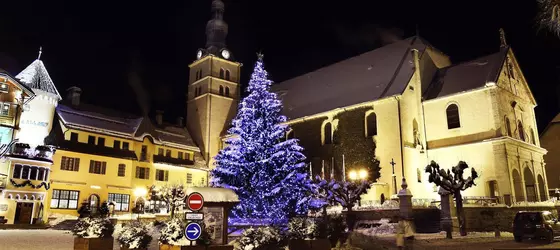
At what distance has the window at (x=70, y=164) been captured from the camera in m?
35.1

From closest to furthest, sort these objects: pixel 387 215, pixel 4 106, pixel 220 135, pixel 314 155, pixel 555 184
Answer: pixel 387 215 → pixel 4 106 → pixel 314 155 → pixel 555 184 → pixel 220 135

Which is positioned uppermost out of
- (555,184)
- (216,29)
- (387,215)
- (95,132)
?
(216,29)

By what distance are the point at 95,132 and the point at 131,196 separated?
6.63 metres

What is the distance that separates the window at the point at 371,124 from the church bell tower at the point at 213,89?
61.5ft

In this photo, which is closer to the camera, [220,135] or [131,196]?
[131,196]

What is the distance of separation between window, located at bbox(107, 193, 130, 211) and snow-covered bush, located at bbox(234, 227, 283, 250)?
92.0 ft

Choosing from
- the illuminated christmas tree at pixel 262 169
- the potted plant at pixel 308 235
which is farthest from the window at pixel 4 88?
Answer: the potted plant at pixel 308 235

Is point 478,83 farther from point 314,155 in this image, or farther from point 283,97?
point 283,97

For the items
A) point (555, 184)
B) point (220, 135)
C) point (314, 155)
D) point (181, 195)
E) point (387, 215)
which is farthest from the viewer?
point (220, 135)

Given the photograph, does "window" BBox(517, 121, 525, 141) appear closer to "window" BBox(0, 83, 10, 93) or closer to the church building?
the church building

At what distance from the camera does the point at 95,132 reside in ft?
125

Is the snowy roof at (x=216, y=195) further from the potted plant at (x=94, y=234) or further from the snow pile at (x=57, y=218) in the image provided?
the snow pile at (x=57, y=218)

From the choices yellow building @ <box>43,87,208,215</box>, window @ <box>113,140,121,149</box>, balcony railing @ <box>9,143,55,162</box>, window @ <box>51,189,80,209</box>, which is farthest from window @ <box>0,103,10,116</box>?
window @ <box>113,140,121,149</box>

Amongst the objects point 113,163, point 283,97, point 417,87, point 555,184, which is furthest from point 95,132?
point 555,184
